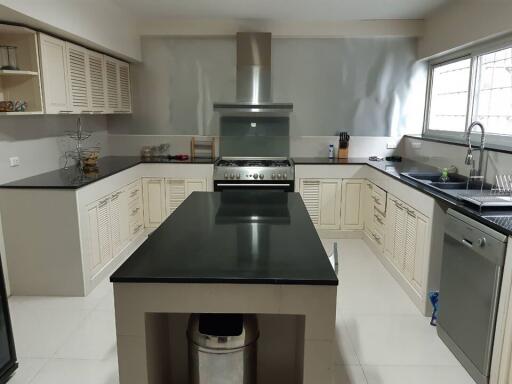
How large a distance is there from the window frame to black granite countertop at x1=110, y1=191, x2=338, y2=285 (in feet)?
6.72

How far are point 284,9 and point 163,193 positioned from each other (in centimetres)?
248

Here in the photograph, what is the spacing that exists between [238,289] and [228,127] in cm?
389

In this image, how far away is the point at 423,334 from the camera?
2.71 meters

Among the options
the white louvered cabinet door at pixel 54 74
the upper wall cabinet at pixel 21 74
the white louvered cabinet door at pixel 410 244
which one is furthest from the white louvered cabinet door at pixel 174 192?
the white louvered cabinet door at pixel 410 244

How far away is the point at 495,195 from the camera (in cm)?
264

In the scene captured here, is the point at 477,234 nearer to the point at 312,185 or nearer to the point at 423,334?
the point at 423,334

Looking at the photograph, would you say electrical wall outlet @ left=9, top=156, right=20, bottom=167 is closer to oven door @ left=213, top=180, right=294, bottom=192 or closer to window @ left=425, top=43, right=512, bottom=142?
oven door @ left=213, top=180, right=294, bottom=192

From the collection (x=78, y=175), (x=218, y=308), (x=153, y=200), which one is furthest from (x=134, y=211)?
(x=218, y=308)

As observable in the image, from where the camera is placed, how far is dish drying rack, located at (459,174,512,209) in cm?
230

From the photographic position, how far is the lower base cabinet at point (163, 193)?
470 centimetres

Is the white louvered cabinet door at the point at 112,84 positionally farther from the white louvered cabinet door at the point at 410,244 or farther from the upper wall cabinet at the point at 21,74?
the white louvered cabinet door at the point at 410,244

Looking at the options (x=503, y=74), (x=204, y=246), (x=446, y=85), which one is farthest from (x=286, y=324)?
(x=446, y=85)

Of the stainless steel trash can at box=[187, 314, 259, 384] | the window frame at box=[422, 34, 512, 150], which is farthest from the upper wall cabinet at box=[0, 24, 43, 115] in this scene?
the window frame at box=[422, 34, 512, 150]

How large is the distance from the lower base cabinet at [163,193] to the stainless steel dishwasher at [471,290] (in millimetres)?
2929
